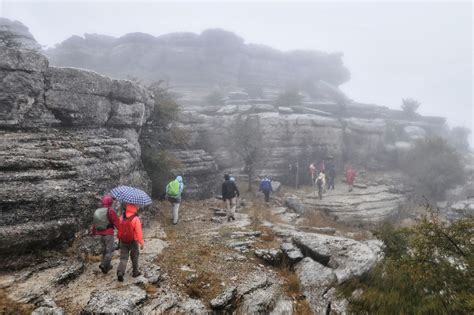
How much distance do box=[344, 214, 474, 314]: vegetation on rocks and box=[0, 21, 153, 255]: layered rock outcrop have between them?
10375mm

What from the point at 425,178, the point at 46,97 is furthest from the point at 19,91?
the point at 425,178

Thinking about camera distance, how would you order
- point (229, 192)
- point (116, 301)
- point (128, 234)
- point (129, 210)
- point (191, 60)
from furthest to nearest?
point (191, 60), point (229, 192), point (129, 210), point (128, 234), point (116, 301)

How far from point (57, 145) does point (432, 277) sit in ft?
48.2

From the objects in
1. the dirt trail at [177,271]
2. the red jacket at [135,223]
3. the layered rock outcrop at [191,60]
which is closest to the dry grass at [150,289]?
the dirt trail at [177,271]

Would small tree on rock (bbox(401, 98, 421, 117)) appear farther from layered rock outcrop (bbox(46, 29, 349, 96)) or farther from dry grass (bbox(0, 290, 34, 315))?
dry grass (bbox(0, 290, 34, 315))

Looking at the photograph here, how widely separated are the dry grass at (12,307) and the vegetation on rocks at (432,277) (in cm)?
853

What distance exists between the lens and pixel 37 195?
971 centimetres

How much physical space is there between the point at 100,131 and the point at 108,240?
10.4 meters

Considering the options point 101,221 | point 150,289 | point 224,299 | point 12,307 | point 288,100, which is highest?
point 288,100

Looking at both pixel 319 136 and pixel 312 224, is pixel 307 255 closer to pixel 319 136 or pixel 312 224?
pixel 312 224

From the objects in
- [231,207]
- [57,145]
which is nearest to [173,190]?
[231,207]

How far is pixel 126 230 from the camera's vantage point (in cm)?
817

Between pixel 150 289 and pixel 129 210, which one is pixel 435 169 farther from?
pixel 129 210

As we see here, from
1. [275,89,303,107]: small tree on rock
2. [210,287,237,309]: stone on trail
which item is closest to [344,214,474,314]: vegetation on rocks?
[210,287,237,309]: stone on trail
